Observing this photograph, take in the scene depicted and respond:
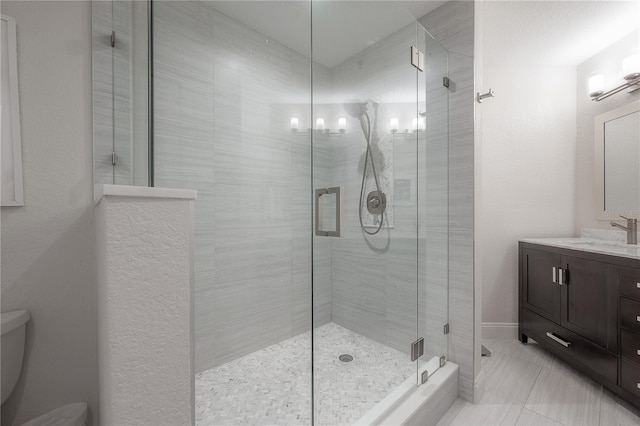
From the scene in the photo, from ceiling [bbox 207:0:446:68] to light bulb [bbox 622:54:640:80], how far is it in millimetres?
1656

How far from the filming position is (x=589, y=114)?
227cm

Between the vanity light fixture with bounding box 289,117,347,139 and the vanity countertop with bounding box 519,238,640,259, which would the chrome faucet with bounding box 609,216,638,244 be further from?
the vanity light fixture with bounding box 289,117,347,139

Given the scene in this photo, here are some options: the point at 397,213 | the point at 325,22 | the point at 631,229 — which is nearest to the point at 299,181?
the point at 397,213

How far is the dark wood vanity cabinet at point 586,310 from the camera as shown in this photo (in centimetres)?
145

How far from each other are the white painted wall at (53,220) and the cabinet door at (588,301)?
2620 millimetres

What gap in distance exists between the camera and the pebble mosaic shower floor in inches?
47.9

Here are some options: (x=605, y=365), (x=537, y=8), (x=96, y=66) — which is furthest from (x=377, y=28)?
(x=605, y=365)

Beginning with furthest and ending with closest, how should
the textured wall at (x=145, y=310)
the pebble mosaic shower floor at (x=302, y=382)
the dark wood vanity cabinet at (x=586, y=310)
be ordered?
1. the dark wood vanity cabinet at (x=586, y=310)
2. the pebble mosaic shower floor at (x=302, y=382)
3. the textured wall at (x=145, y=310)

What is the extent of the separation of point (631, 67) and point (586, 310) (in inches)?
64.9

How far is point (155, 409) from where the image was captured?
0.51 metres

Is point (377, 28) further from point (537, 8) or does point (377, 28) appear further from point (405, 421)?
point (405, 421)

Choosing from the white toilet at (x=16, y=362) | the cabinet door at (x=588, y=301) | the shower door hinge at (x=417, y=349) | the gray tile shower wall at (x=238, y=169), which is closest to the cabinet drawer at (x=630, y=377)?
the cabinet door at (x=588, y=301)

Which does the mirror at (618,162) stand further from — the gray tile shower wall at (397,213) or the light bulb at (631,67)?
the gray tile shower wall at (397,213)

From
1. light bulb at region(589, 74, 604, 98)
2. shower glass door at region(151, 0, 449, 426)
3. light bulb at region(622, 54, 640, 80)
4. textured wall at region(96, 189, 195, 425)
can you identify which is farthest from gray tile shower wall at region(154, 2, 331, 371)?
light bulb at region(589, 74, 604, 98)
